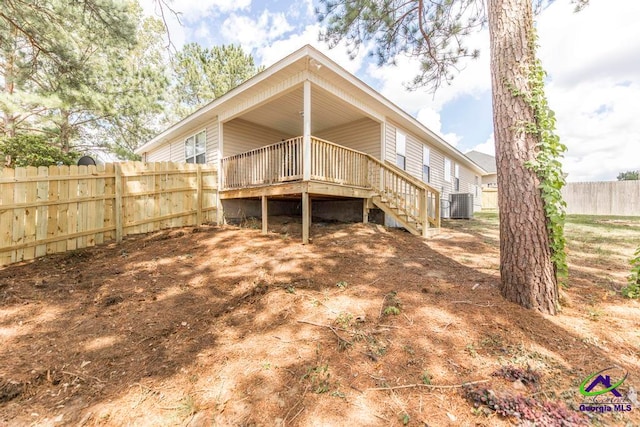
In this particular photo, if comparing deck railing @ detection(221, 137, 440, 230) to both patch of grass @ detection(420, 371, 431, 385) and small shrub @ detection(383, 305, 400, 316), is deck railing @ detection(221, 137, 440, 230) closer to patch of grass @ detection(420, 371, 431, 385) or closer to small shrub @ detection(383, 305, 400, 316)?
small shrub @ detection(383, 305, 400, 316)

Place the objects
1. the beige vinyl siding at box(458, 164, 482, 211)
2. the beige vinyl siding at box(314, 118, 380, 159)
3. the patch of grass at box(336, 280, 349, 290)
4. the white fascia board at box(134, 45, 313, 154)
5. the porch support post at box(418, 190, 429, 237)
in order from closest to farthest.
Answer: the patch of grass at box(336, 280, 349, 290)
the white fascia board at box(134, 45, 313, 154)
the porch support post at box(418, 190, 429, 237)
the beige vinyl siding at box(314, 118, 380, 159)
the beige vinyl siding at box(458, 164, 482, 211)

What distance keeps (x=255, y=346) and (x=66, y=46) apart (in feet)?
26.3

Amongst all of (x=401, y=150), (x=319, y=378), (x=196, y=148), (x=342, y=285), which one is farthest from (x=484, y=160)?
(x=319, y=378)

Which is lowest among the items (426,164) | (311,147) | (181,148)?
(311,147)

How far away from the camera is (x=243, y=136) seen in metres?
9.62

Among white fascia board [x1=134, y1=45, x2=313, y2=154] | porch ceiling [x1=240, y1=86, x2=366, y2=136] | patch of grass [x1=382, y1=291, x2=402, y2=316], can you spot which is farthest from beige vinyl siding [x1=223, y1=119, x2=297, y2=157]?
patch of grass [x1=382, y1=291, x2=402, y2=316]

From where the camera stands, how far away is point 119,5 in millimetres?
5969

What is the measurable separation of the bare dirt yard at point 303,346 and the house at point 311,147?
2.74m

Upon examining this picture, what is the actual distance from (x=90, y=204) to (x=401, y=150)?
31.6 feet

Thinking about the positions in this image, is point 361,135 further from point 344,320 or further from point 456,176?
point 456,176

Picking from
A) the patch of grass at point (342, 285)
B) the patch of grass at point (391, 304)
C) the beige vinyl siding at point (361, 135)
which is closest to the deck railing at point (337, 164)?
the beige vinyl siding at point (361, 135)

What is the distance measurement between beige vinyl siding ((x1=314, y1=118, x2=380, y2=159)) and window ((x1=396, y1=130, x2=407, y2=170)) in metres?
1.27

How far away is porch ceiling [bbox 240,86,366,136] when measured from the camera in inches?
308

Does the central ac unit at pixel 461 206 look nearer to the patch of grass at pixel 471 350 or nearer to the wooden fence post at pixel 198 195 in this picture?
the wooden fence post at pixel 198 195
